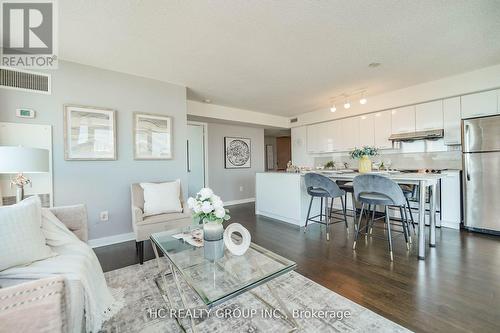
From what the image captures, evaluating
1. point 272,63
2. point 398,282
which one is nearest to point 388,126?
point 272,63

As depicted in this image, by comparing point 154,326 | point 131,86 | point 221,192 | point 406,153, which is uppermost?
point 131,86

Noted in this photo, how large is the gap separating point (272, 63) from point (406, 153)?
10.9ft

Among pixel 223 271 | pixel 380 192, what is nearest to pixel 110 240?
pixel 223 271

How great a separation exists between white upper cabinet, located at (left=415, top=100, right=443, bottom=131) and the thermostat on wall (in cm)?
573

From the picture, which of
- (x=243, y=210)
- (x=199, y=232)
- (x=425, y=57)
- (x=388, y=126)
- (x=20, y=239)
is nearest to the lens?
(x=20, y=239)

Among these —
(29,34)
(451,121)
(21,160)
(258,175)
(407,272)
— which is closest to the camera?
(21,160)

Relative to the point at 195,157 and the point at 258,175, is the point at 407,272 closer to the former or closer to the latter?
the point at 258,175

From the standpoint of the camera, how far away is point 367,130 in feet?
15.0

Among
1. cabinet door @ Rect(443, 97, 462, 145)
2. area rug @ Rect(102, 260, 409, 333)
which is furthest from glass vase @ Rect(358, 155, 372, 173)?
area rug @ Rect(102, 260, 409, 333)

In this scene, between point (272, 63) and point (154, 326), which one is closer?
point (154, 326)

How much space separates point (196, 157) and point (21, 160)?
3465 millimetres

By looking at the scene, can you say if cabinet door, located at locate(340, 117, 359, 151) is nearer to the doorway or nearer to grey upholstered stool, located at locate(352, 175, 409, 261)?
grey upholstered stool, located at locate(352, 175, 409, 261)

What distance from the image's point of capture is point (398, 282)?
74.0 inches

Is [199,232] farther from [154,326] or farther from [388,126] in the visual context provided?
[388,126]
